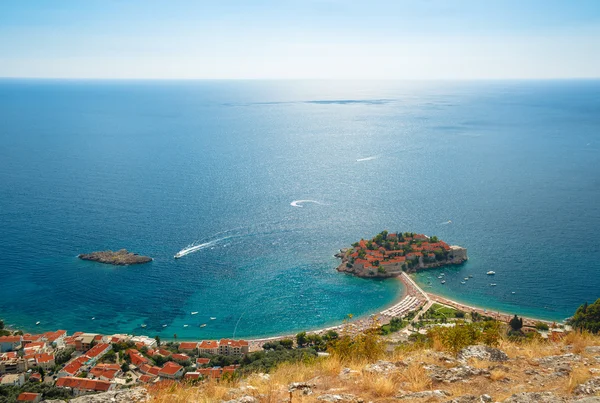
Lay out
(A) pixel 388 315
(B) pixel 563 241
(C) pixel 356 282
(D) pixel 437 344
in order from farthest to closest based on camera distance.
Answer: (B) pixel 563 241
(C) pixel 356 282
(A) pixel 388 315
(D) pixel 437 344

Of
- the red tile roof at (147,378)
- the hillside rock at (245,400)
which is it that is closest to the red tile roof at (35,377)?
the red tile roof at (147,378)

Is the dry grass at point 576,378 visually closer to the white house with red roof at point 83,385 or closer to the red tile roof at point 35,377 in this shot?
the white house with red roof at point 83,385

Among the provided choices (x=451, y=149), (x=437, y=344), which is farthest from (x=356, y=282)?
(x=451, y=149)

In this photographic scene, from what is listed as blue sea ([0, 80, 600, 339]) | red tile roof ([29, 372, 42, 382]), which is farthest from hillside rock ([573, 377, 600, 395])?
blue sea ([0, 80, 600, 339])

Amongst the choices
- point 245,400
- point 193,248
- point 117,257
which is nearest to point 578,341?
point 245,400

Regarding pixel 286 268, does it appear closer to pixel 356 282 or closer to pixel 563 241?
pixel 356 282

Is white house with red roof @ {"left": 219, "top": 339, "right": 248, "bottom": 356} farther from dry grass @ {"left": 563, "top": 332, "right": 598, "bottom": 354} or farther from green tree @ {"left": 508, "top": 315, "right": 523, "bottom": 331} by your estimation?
dry grass @ {"left": 563, "top": 332, "right": 598, "bottom": 354}
